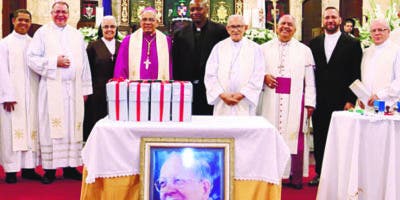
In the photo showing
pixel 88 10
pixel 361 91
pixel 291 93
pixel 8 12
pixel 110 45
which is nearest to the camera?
pixel 361 91

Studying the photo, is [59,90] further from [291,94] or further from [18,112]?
[291,94]

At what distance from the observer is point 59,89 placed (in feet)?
19.1

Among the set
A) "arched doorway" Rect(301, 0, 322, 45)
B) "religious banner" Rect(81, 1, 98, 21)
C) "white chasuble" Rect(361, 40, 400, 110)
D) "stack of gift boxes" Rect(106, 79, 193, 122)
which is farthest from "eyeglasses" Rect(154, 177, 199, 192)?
"arched doorway" Rect(301, 0, 322, 45)

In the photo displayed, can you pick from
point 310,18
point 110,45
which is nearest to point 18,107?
point 110,45

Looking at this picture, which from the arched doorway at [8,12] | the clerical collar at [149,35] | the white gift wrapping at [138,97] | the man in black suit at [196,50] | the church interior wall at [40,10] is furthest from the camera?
the church interior wall at [40,10]

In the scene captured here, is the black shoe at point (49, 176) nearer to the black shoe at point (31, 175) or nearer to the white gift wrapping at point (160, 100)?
the black shoe at point (31, 175)

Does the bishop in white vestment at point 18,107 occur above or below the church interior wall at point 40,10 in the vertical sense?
below

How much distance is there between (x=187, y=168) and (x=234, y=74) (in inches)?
68.3

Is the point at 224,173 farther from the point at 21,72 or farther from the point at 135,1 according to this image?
the point at 135,1

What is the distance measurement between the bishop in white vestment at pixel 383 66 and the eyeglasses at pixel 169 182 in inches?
82.8

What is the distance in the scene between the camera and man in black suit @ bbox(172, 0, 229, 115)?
588 centimetres

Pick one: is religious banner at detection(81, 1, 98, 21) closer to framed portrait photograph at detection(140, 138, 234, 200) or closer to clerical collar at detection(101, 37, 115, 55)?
clerical collar at detection(101, 37, 115, 55)

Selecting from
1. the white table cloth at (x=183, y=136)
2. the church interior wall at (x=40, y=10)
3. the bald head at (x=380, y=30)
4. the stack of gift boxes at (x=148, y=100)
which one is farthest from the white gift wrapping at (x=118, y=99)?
the church interior wall at (x=40, y=10)

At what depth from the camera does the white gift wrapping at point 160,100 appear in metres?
4.02
